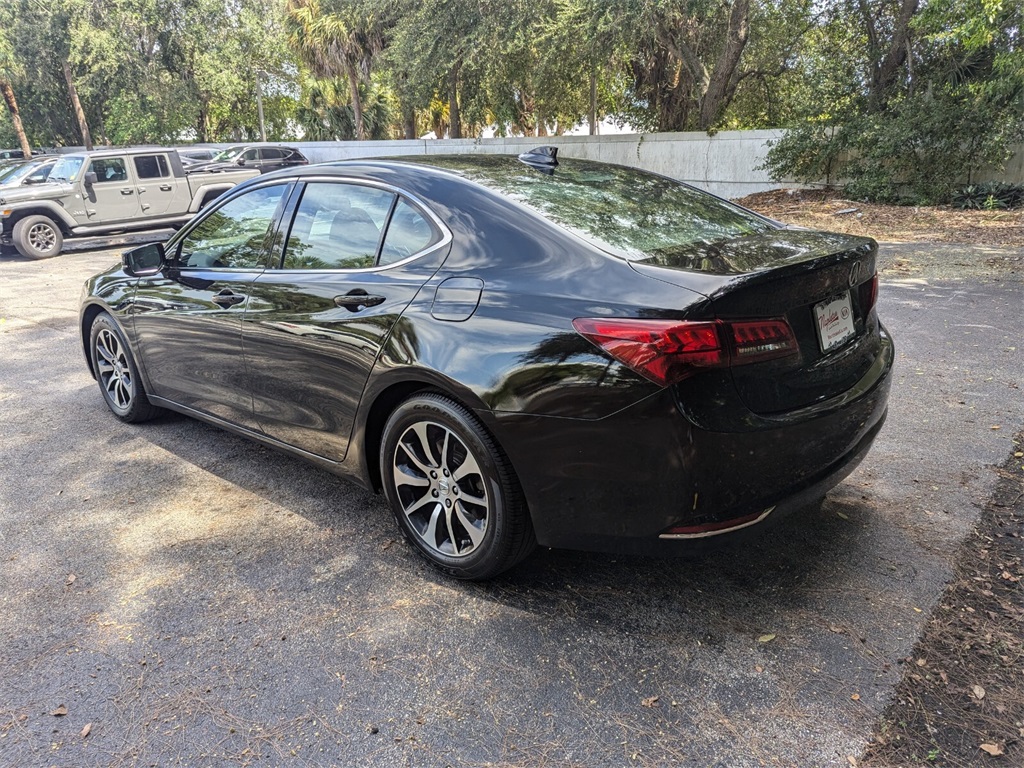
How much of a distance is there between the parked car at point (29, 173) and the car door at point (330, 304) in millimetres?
12592

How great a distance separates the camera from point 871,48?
17.1 m

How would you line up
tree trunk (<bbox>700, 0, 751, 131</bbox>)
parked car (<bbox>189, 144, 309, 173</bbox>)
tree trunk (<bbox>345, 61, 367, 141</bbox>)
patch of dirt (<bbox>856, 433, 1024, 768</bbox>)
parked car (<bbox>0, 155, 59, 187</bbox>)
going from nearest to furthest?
patch of dirt (<bbox>856, 433, 1024, 768</bbox>)
parked car (<bbox>0, 155, 59, 187</bbox>)
tree trunk (<bbox>700, 0, 751, 131</bbox>)
parked car (<bbox>189, 144, 309, 173</bbox>)
tree trunk (<bbox>345, 61, 367, 141</bbox>)

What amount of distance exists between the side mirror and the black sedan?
0.59 meters

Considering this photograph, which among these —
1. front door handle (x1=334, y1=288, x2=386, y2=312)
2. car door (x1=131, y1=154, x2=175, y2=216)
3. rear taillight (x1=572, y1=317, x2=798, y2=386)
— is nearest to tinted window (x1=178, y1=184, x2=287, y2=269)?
front door handle (x1=334, y1=288, x2=386, y2=312)

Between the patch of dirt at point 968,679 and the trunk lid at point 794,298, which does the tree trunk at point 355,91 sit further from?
the patch of dirt at point 968,679

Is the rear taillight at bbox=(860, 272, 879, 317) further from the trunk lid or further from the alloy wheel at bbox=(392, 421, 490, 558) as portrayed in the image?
the alloy wheel at bbox=(392, 421, 490, 558)

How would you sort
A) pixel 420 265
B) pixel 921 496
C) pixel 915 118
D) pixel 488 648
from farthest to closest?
pixel 915 118
pixel 921 496
pixel 420 265
pixel 488 648

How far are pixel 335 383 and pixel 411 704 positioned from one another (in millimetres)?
1407

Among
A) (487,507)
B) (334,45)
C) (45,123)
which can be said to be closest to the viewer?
(487,507)

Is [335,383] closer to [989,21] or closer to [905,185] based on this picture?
[989,21]

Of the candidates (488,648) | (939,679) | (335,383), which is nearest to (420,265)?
(335,383)

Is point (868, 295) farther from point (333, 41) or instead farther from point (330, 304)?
point (333, 41)

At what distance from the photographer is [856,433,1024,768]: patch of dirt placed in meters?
2.15

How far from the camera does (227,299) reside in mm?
3801
